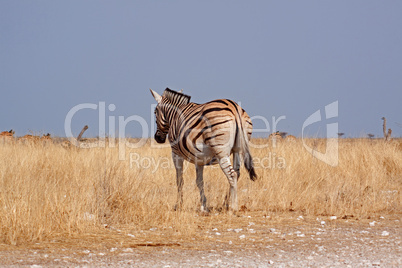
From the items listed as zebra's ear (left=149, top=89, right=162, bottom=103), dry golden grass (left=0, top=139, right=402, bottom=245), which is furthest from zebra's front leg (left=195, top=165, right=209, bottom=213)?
zebra's ear (left=149, top=89, right=162, bottom=103)

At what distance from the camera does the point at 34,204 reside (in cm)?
681

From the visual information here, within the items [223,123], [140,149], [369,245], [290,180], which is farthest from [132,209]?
[140,149]

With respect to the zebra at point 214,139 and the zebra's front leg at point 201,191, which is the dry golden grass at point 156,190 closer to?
the zebra's front leg at point 201,191

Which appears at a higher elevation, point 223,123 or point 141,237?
point 223,123

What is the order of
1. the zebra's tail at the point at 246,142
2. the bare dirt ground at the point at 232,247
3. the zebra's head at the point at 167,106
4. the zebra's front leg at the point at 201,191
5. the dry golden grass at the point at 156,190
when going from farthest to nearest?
the zebra's head at the point at 167,106 → the zebra's front leg at the point at 201,191 → the zebra's tail at the point at 246,142 → the dry golden grass at the point at 156,190 → the bare dirt ground at the point at 232,247

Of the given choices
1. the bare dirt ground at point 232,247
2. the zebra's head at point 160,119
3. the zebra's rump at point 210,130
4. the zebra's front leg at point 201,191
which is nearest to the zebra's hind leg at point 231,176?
the zebra's rump at point 210,130

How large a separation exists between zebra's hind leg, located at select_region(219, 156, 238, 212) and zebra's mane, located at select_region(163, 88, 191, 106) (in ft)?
6.75

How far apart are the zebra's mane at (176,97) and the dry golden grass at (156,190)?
1556mm

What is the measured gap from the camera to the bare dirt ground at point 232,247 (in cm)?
503

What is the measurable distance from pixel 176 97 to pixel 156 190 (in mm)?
2059

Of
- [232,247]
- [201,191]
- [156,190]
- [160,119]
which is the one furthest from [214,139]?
[232,247]

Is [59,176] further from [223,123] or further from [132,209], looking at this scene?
[223,123]

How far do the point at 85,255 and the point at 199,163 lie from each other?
11.4ft

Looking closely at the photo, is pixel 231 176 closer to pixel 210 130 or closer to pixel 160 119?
pixel 210 130
